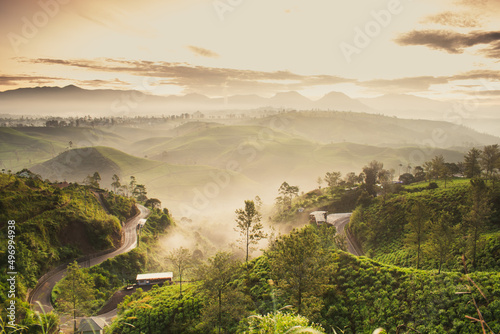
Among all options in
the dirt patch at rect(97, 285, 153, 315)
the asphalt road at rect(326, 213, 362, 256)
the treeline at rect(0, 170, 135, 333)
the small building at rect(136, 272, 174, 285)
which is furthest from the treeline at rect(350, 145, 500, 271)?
the treeline at rect(0, 170, 135, 333)

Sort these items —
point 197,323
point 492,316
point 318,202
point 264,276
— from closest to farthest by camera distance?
point 492,316 → point 197,323 → point 264,276 → point 318,202

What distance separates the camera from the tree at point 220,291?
3509 centimetres

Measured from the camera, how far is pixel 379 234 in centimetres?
6781

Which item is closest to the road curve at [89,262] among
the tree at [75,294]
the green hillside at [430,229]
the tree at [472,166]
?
the tree at [75,294]

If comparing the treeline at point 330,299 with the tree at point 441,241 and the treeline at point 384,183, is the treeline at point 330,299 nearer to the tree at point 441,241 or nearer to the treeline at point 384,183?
the tree at point 441,241

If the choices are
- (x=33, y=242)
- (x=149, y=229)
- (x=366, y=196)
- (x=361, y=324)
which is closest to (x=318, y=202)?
(x=366, y=196)

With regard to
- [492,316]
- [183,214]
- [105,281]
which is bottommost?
[183,214]

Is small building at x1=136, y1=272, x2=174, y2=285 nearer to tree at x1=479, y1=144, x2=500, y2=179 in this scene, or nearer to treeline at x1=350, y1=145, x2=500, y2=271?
treeline at x1=350, y1=145, x2=500, y2=271

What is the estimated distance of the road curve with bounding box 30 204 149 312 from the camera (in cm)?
5169

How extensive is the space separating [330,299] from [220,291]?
47.1 ft

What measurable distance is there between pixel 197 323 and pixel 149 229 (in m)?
62.5

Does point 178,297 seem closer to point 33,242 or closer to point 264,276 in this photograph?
point 264,276

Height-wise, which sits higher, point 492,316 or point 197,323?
point 492,316

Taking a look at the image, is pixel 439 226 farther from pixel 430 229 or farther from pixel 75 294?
pixel 75 294
